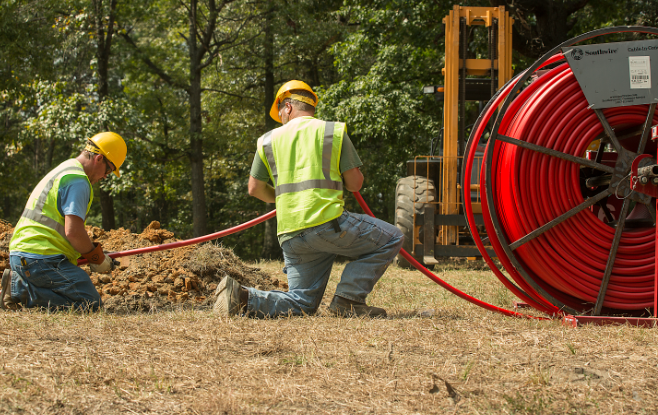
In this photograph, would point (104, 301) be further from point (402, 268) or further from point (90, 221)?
point (90, 221)

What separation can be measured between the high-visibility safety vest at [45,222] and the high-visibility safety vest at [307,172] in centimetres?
163

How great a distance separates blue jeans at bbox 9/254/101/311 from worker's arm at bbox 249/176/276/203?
162 cm

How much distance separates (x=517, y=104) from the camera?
14.7 feet

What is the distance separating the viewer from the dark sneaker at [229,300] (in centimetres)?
424

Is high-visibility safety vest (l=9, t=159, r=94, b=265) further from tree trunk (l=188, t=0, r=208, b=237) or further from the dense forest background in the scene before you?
tree trunk (l=188, t=0, r=208, b=237)

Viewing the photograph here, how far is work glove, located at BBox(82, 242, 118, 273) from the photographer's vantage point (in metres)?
4.73

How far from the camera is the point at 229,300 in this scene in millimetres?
4238

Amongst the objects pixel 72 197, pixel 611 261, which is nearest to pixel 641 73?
pixel 611 261

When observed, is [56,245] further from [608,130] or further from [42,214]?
[608,130]

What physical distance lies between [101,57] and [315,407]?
16.5m

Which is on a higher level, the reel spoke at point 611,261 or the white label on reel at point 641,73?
the white label on reel at point 641,73

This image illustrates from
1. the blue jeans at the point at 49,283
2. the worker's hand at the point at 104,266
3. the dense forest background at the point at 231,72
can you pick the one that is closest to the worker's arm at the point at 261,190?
the worker's hand at the point at 104,266

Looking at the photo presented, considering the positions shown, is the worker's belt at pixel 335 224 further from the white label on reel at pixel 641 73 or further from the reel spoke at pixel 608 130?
the white label on reel at pixel 641 73

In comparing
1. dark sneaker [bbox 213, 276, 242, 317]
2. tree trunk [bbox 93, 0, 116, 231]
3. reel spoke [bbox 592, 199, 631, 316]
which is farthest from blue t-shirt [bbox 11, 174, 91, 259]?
tree trunk [bbox 93, 0, 116, 231]
